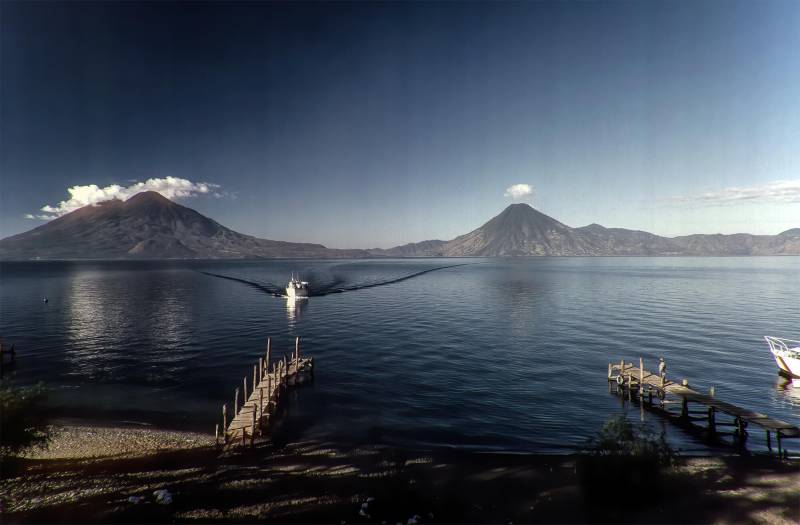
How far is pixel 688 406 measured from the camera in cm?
3195

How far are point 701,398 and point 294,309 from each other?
7224 centimetres

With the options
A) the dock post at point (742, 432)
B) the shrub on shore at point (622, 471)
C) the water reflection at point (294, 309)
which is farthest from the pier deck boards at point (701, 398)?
the water reflection at point (294, 309)

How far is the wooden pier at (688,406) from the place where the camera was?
24.9 metres

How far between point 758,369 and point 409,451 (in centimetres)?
4261

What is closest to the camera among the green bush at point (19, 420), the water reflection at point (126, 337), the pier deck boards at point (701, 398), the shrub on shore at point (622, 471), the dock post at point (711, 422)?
the shrub on shore at point (622, 471)

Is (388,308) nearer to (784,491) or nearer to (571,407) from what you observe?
(571,407)

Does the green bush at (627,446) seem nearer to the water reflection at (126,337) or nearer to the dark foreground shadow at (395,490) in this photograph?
the dark foreground shadow at (395,490)

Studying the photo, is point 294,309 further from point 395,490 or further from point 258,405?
point 395,490

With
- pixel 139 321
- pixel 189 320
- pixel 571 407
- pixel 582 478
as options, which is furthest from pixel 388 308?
pixel 582 478

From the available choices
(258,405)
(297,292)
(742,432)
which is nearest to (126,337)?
(258,405)

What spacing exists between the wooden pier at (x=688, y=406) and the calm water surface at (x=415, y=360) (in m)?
2.05

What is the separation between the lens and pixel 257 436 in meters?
25.5

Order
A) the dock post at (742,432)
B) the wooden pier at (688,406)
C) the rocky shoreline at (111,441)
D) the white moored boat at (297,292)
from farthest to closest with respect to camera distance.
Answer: the white moored boat at (297,292) < the dock post at (742,432) < the wooden pier at (688,406) < the rocky shoreline at (111,441)

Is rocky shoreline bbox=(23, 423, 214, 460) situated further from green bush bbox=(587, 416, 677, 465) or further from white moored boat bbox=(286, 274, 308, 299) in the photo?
white moored boat bbox=(286, 274, 308, 299)
